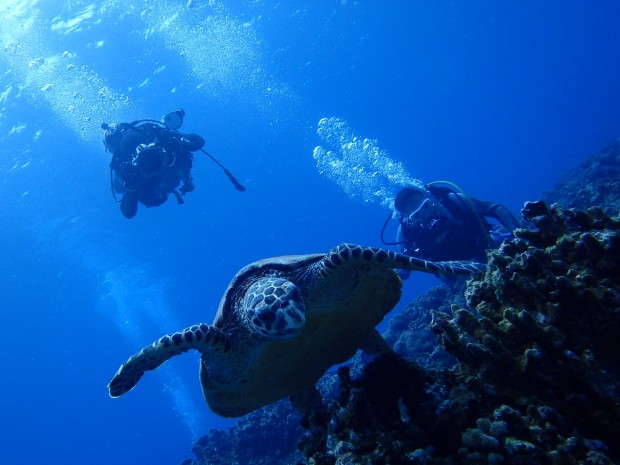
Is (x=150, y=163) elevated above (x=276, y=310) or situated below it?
above

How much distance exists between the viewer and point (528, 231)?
10.1 ft

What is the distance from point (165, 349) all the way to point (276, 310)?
1.10m

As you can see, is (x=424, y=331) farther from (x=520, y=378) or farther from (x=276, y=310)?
(x=520, y=378)

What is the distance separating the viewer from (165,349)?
3.38 m

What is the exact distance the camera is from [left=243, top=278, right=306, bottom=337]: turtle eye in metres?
3.13

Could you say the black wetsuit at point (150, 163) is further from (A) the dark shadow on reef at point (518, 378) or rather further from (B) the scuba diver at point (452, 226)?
(A) the dark shadow on reef at point (518, 378)

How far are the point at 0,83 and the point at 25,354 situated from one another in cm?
5242

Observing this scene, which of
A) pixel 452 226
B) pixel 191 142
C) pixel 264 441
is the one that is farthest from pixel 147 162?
pixel 264 441

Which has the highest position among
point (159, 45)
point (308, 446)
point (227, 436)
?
point (159, 45)

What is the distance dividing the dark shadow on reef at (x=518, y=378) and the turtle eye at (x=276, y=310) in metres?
0.56

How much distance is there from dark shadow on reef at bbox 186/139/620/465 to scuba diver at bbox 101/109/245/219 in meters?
8.37

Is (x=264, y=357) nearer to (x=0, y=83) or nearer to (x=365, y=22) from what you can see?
(x=0, y=83)

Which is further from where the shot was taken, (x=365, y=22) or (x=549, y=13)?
(x=549, y=13)

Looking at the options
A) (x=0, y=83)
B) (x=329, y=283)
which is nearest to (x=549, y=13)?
(x=0, y=83)
